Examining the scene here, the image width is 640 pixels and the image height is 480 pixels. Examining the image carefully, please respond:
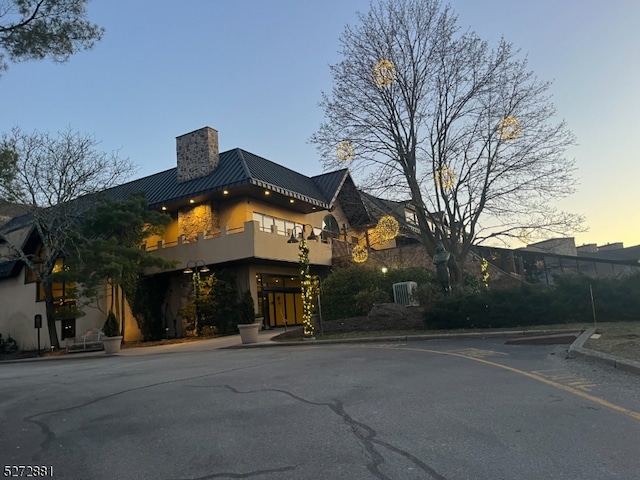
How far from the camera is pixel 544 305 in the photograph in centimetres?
1525

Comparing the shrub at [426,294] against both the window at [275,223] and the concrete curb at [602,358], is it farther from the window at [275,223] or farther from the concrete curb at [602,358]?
the window at [275,223]

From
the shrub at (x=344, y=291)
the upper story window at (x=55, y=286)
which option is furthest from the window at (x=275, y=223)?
the upper story window at (x=55, y=286)

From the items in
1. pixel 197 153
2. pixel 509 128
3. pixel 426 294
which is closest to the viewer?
pixel 509 128

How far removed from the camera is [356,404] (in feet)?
20.2

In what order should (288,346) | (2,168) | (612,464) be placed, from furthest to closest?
(288,346)
(2,168)
(612,464)

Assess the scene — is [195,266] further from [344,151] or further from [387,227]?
[387,227]

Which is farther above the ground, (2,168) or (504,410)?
(2,168)

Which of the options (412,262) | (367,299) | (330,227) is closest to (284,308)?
(330,227)

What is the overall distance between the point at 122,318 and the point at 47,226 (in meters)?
6.08

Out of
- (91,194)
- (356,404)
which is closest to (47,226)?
(91,194)

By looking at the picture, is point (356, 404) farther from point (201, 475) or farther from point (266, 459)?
point (201, 475)

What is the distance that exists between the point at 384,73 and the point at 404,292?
9.20 meters

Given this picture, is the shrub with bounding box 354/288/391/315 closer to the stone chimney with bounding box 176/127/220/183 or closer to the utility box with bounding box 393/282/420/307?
the utility box with bounding box 393/282/420/307

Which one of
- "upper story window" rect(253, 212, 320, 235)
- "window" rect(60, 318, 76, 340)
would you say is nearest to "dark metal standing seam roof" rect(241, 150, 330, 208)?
"upper story window" rect(253, 212, 320, 235)
